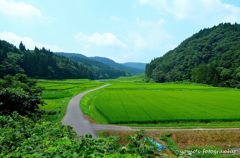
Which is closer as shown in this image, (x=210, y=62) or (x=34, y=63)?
(x=34, y=63)

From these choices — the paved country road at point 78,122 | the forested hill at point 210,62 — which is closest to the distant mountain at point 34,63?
the forested hill at point 210,62

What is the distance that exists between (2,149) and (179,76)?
125 metres

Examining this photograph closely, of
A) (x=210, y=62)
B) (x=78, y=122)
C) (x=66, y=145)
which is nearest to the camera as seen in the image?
(x=66, y=145)

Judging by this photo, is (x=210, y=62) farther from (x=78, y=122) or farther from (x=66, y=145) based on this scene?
(x=66, y=145)

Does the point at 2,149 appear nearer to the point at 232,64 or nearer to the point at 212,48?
the point at 232,64

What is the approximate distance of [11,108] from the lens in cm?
2406

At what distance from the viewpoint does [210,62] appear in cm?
12369

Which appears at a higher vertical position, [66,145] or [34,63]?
[34,63]

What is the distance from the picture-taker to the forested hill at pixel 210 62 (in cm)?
10112

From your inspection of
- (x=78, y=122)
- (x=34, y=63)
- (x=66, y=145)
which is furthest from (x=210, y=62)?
(x=66, y=145)

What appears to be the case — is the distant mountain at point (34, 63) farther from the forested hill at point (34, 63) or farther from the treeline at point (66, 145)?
the treeline at point (66, 145)

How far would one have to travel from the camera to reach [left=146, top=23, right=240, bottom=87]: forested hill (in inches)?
3981

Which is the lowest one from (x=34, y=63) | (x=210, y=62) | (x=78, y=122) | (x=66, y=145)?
(x=78, y=122)

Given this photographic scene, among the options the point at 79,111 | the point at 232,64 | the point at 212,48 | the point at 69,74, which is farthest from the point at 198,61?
the point at 79,111
